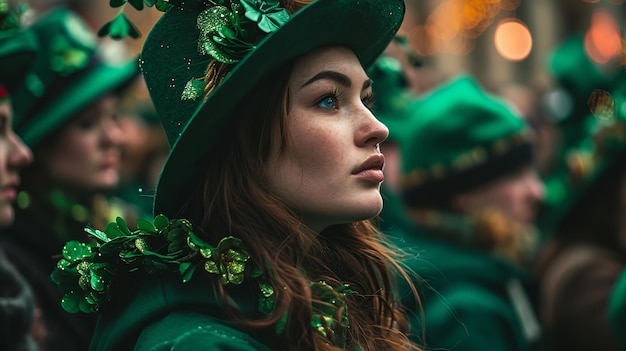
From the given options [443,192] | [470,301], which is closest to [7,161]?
[470,301]

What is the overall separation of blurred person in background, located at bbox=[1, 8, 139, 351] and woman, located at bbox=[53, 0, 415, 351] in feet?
6.03

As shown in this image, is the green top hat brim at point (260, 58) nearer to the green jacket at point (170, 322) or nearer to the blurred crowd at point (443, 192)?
the green jacket at point (170, 322)

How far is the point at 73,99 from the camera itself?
479cm

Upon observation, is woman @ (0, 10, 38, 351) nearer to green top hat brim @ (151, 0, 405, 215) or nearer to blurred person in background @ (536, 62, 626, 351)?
green top hat brim @ (151, 0, 405, 215)

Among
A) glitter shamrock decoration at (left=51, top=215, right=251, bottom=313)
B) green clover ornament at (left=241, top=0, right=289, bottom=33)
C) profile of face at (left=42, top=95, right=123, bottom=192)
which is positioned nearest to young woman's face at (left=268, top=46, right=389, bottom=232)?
green clover ornament at (left=241, top=0, right=289, bottom=33)

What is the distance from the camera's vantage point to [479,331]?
190 inches

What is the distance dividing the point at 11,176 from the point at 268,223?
1.44 metres

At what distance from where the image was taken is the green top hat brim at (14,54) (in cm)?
396

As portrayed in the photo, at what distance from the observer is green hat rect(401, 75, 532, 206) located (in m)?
5.53

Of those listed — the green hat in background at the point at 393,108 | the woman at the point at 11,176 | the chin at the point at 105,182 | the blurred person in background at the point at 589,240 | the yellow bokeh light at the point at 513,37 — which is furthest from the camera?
the yellow bokeh light at the point at 513,37

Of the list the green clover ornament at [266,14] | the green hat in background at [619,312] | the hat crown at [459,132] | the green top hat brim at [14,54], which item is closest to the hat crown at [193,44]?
the green clover ornament at [266,14]

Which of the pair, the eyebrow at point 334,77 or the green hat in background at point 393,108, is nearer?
the eyebrow at point 334,77

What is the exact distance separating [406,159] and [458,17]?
30.6 ft

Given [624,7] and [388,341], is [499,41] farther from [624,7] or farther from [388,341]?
[388,341]
